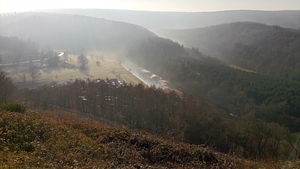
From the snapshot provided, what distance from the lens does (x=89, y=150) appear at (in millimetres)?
7762

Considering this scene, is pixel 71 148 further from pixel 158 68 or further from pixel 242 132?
pixel 158 68

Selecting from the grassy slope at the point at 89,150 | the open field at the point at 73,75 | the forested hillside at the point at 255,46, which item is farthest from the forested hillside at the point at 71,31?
the grassy slope at the point at 89,150

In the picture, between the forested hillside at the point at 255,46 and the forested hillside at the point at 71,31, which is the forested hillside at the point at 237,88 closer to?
the forested hillside at the point at 255,46

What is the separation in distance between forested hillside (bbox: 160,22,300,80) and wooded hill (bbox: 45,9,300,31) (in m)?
57.0

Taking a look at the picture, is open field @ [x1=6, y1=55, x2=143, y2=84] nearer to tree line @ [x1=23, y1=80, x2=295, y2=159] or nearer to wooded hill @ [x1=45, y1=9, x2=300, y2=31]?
tree line @ [x1=23, y1=80, x2=295, y2=159]

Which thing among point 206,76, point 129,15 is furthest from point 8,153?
point 129,15

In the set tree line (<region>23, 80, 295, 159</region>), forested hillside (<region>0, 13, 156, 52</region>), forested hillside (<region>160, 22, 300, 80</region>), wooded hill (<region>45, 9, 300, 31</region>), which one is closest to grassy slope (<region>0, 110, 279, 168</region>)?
tree line (<region>23, 80, 295, 159</region>)

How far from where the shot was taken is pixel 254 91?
41844mm

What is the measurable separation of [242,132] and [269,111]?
54.6 feet

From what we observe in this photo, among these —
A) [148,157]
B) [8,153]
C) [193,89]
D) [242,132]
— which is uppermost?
[8,153]

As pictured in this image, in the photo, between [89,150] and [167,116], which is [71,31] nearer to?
[167,116]

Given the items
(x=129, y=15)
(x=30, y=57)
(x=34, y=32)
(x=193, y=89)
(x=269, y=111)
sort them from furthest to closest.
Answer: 1. (x=129, y=15)
2. (x=34, y=32)
3. (x=30, y=57)
4. (x=193, y=89)
5. (x=269, y=111)

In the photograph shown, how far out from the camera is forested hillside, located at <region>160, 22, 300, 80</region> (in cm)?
6178

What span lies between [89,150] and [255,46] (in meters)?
75.1
